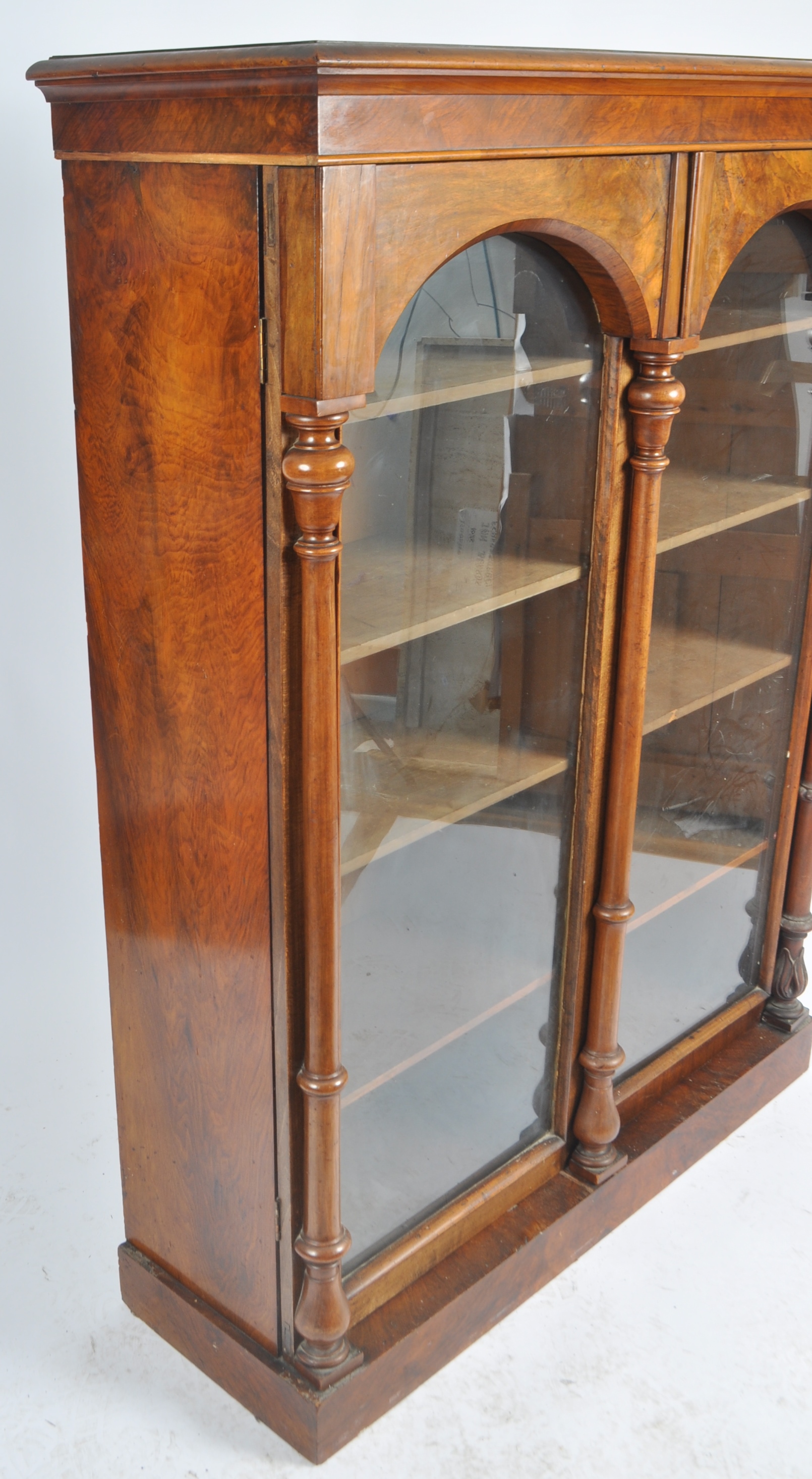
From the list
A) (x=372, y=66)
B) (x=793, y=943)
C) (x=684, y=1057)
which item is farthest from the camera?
(x=793, y=943)

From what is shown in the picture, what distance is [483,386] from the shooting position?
158 cm

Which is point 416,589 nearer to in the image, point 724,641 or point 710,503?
point 710,503

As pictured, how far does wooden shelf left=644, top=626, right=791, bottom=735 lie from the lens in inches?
80.4

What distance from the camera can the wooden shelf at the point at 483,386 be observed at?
1447mm

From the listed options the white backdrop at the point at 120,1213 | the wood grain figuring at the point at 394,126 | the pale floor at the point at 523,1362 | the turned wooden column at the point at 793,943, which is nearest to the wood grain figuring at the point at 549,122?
the wood grain figuring at the point at 394,126

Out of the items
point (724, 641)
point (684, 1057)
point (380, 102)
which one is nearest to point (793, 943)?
point (684, 1057)

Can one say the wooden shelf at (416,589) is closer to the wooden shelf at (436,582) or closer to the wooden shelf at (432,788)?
→ the wooden shelf at (436,582)

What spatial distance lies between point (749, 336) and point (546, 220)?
63cm

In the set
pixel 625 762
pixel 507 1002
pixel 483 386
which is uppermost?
pixel 483 386

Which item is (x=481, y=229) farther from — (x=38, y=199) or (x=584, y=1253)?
(x=584, y=1253)

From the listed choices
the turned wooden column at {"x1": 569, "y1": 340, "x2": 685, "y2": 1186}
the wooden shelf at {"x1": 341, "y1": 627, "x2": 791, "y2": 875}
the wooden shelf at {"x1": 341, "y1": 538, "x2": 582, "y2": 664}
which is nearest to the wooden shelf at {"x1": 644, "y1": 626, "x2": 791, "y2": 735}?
the wooden shelf at {"x1": 341, "y1": 627, "x2": 791, "y2": 875}

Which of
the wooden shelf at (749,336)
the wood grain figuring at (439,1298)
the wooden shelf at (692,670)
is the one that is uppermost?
the wooden shelf at (749,336)

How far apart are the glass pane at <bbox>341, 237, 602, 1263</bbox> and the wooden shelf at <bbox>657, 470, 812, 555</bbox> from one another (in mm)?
228

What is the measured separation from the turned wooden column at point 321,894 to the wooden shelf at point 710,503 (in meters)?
0.69
